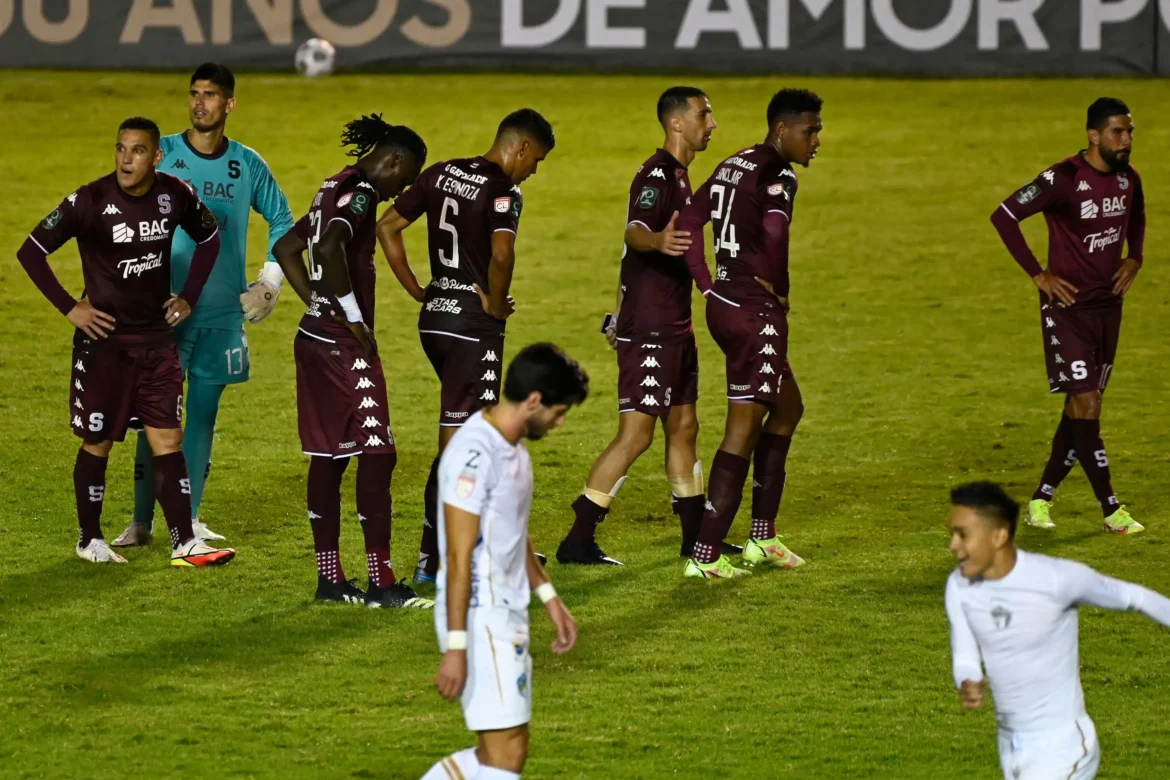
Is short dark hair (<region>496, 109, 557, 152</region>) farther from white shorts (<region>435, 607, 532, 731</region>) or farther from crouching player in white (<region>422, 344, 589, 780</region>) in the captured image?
white shorts (<region>435, 607, 532, 731</region>)

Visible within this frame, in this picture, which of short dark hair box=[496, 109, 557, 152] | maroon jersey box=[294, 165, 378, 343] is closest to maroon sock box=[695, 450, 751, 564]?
short dark hair box=[496, 109, 557, 152]

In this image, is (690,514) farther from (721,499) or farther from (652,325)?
(652,325)

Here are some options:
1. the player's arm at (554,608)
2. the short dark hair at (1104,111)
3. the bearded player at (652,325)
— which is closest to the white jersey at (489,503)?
the player's arm at (554,608)

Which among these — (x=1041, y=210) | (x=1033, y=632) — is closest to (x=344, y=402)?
(x=1033, y=632)

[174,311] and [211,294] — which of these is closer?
[174,311]

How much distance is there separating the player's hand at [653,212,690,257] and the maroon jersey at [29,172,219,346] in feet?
7.25

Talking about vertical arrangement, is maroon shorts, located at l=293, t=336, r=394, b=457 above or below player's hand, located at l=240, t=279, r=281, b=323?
below

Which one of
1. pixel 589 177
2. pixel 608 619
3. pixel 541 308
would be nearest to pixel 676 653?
pixel 608 619

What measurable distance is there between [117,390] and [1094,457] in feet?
16.5

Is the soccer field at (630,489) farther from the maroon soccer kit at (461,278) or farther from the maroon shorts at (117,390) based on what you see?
the maroon soccer kit at (461,278)

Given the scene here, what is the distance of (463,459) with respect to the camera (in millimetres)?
4863

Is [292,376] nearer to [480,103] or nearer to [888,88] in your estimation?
[480,103]

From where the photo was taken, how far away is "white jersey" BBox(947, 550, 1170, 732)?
486cm

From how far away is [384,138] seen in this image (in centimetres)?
800
